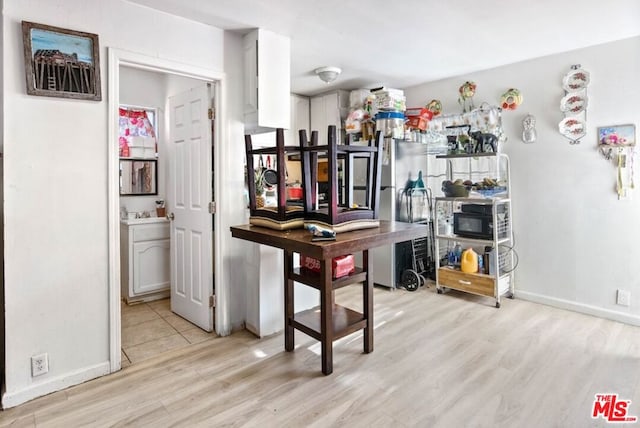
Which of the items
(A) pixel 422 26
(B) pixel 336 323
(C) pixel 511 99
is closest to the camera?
(B) pixel 336 323

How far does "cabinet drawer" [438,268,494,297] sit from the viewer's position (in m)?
3.47

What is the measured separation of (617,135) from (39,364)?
4.42 meters

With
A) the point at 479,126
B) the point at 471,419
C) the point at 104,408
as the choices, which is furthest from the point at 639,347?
the point at 104,408

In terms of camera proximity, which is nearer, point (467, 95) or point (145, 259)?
point (145, 259)

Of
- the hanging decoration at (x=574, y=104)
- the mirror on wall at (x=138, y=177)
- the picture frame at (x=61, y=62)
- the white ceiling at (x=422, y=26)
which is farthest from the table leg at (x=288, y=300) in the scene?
the hanging decoration at (x=574, y=104)

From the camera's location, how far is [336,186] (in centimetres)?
204

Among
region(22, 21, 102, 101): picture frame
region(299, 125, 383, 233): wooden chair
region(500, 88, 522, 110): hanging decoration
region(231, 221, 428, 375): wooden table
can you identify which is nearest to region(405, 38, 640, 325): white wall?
region(500, 88, 522, 110): hanging decoration

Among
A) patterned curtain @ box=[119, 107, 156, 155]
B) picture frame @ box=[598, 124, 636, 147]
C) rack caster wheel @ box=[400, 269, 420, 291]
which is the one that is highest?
patterned curtain @ box=[119, 107, 156, 155]

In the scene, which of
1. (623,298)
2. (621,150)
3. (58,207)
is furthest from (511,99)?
(58,207)

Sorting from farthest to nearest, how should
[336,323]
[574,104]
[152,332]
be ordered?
[574,104] → [152,332] → [336,323]

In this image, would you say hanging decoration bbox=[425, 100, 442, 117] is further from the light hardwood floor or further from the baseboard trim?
the baseboard trim

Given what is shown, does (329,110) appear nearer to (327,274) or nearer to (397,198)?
(397,198)

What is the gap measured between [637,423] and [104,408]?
275 cm

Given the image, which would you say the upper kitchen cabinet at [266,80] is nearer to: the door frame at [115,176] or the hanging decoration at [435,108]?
the door frame at [115,176]
